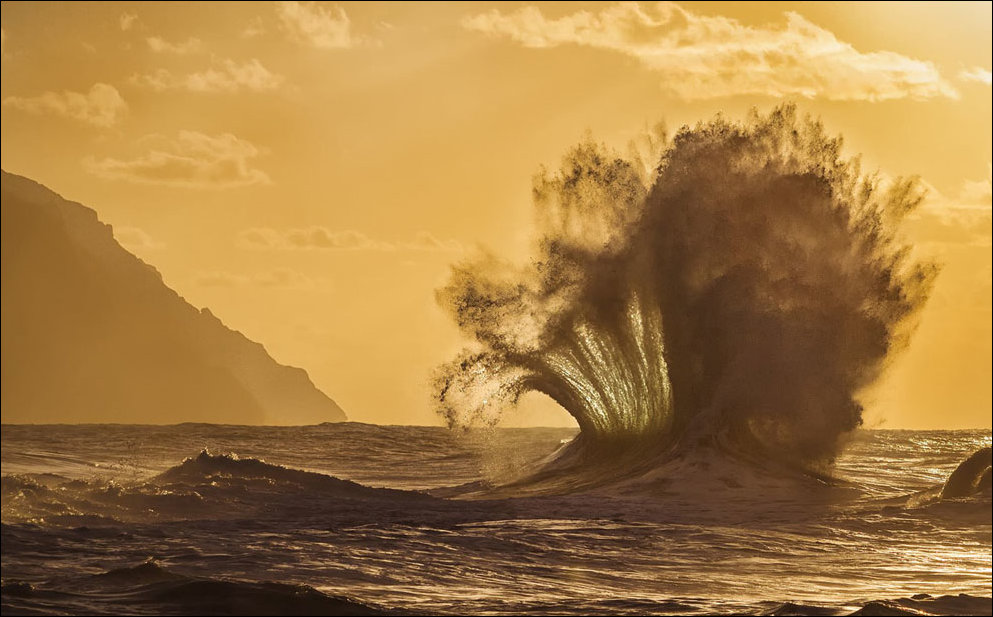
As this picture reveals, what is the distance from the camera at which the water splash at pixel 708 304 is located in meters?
29.1

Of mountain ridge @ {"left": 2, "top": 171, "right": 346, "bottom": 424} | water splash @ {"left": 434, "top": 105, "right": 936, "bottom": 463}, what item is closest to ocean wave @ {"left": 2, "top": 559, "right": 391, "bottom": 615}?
water splash @ {"left": 434, "top": 105, "right": 936, "bottom": 463}

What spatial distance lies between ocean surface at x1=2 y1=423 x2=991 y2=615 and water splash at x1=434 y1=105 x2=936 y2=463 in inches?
77.6

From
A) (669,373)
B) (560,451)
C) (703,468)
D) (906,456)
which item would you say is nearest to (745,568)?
(703,468)

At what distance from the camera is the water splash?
2914 centimetres

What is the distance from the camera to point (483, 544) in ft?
60.5

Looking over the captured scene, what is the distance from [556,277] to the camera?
3170 cm

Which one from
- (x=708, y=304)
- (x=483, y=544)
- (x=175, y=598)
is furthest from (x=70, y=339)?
(x=175, y=598)

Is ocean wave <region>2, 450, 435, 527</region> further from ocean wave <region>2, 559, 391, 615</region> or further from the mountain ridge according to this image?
the mountain ridge

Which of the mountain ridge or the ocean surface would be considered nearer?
the ocean surface

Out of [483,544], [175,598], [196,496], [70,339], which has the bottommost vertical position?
[175,598]

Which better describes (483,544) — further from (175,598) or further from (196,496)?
(175,598)

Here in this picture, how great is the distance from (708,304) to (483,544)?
44.4ft

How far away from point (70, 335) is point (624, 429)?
167095 millimetres

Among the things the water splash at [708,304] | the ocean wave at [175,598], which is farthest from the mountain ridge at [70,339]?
the ocean wave at [175,598]
